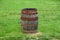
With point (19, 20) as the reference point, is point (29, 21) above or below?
above

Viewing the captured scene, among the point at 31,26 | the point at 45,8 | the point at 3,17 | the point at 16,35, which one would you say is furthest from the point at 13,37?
the point at 45,8

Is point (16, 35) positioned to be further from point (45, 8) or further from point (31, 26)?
point (45, 8)

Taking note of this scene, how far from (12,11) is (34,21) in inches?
132

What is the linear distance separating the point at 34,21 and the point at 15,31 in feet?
2.39

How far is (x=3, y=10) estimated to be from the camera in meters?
10.3

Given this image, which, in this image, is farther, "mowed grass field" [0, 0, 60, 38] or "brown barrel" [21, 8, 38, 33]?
"mowed grass field" [0, 0, 60, 38]

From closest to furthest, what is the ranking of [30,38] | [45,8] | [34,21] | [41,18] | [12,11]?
[30,38] → [34,21] → [41,18] → [12,11] → [45,8]

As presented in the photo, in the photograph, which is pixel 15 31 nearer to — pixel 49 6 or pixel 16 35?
pixel 16 35

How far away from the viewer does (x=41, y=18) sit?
29.3ft

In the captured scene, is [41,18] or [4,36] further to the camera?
[41,18]

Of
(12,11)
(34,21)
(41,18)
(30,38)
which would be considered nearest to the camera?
(30,38)

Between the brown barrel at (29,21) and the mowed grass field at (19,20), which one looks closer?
the brown barrel at (29,21)

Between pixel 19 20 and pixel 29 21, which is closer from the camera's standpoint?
pixel 29 21

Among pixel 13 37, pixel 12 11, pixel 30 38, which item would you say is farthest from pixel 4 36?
pixel 12 11
